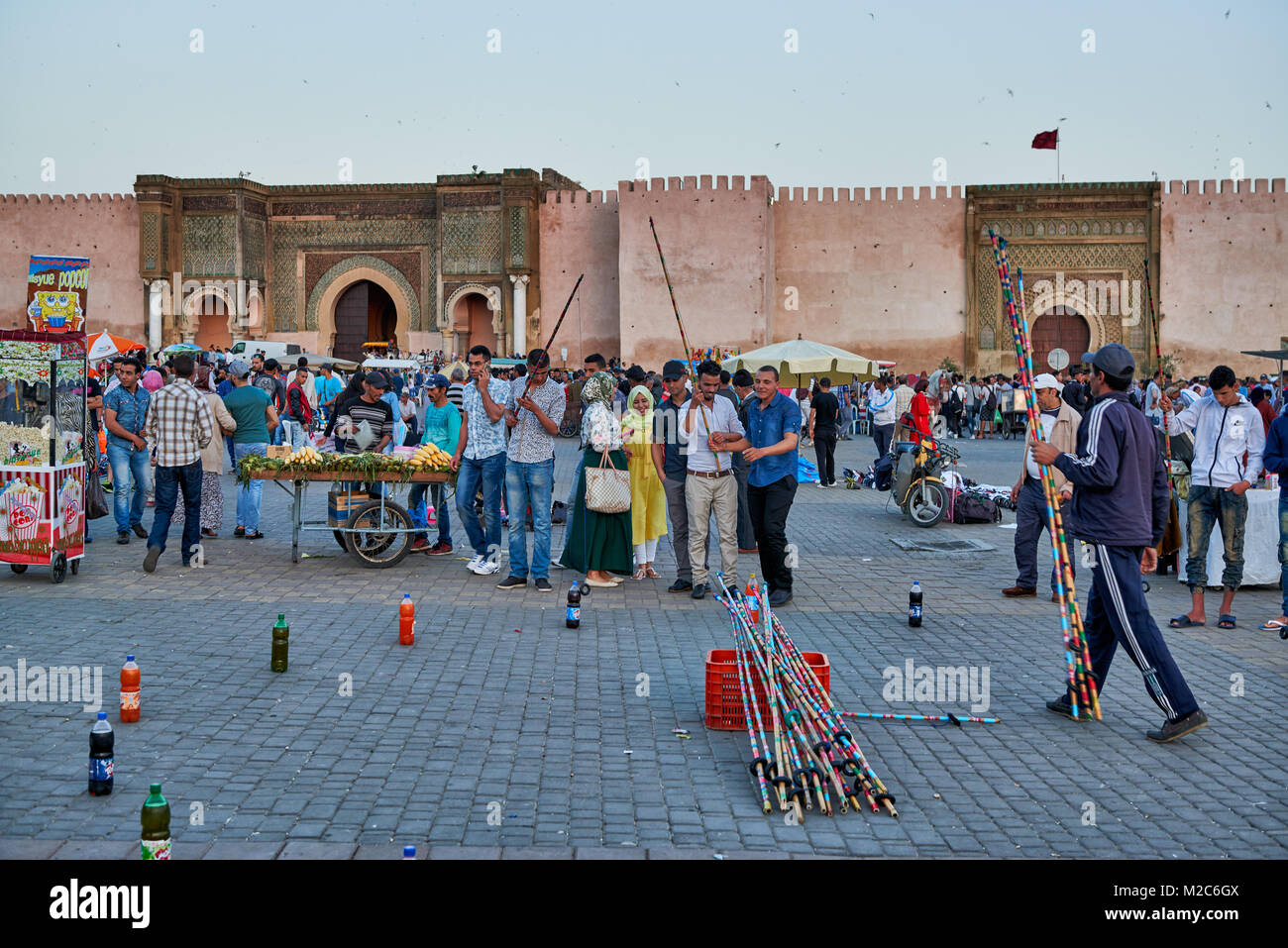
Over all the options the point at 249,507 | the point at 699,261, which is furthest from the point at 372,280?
the point at 249,507

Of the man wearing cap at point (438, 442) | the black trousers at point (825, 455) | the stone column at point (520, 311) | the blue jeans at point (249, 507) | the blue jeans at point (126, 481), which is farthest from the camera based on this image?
the stone column at point (520, 311)

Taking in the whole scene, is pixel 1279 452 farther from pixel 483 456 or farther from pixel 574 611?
pixel 483 456

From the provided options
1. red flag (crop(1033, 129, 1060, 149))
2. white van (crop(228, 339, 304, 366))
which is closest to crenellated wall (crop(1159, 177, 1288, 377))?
red flag (crop(1033, 129, 1060, 149))

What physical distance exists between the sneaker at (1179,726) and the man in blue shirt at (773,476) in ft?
10.5

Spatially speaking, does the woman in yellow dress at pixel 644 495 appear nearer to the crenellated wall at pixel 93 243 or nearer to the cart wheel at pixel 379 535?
the cart wheel at pixel 379 535

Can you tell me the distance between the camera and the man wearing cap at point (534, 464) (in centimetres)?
834

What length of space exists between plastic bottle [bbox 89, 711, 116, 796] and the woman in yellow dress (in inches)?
203

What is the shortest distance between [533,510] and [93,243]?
101 ft

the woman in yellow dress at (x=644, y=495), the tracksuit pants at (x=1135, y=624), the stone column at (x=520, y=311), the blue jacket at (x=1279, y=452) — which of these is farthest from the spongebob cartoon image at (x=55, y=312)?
the stone column at (x=520, y=311)

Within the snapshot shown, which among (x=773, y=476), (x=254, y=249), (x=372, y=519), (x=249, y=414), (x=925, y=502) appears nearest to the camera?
(x=773, y=476)

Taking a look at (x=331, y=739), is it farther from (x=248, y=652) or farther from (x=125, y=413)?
(x=125, y=413)

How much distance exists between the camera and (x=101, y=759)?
13.7 feet

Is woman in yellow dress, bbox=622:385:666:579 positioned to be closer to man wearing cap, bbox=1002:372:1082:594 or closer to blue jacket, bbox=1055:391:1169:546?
man wearing cap, bbox=1002:372:1082:594

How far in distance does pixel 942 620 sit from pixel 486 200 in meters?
27.6
